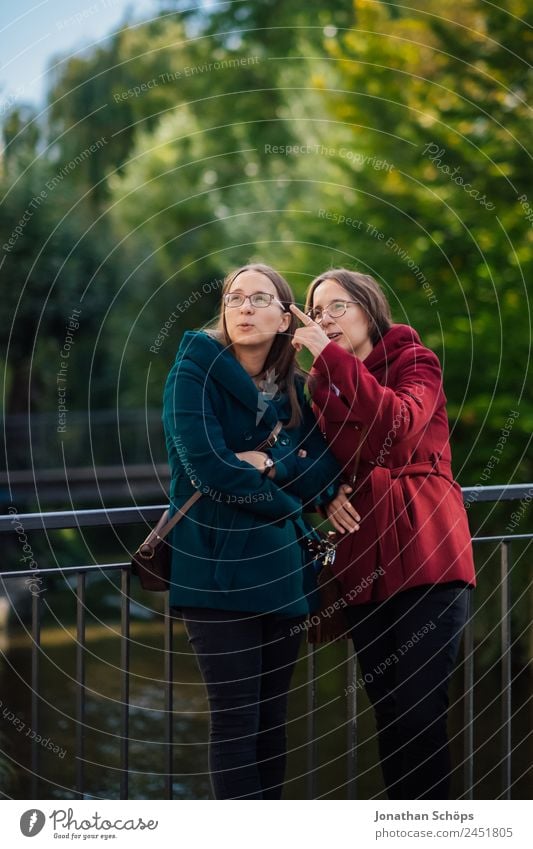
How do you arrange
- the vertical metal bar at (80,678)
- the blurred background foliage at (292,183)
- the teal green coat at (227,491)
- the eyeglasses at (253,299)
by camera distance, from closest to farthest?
the teal green coat at (227,491) < the eyeglasses at (253,299) < the vertical metal bar at (80,678) < the blurred background foliage at (292,183)

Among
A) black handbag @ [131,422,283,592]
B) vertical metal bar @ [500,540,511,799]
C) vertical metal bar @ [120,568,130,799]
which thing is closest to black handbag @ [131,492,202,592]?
black handbag @ [131,422,283,592]

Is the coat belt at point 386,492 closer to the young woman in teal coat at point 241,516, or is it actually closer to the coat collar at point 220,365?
the young woman in teal coat at point 241,516

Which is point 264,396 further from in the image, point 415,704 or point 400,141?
point 400,141

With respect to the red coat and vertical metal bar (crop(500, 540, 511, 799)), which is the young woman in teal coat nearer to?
the red coat

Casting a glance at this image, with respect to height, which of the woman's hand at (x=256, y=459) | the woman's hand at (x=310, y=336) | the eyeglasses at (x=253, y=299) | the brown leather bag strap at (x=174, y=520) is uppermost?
the eyeglasses at (x=253, y=299)

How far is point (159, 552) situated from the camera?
113 inches

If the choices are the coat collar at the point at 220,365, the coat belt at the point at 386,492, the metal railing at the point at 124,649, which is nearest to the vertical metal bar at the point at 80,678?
the metal railing at the point at 124,649

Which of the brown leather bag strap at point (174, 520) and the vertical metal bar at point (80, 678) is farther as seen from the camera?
the vertical metal bar at point (80, 678)

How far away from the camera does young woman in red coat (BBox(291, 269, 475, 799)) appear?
115 inches

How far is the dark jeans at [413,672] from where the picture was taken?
2.96 m

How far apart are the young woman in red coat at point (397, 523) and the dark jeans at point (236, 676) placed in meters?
0.27

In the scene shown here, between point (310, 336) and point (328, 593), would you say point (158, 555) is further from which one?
point (310, 336)

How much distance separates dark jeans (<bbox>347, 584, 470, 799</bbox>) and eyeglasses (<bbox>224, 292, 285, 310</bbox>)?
2.97ft

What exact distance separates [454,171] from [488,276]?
112 centimetres
